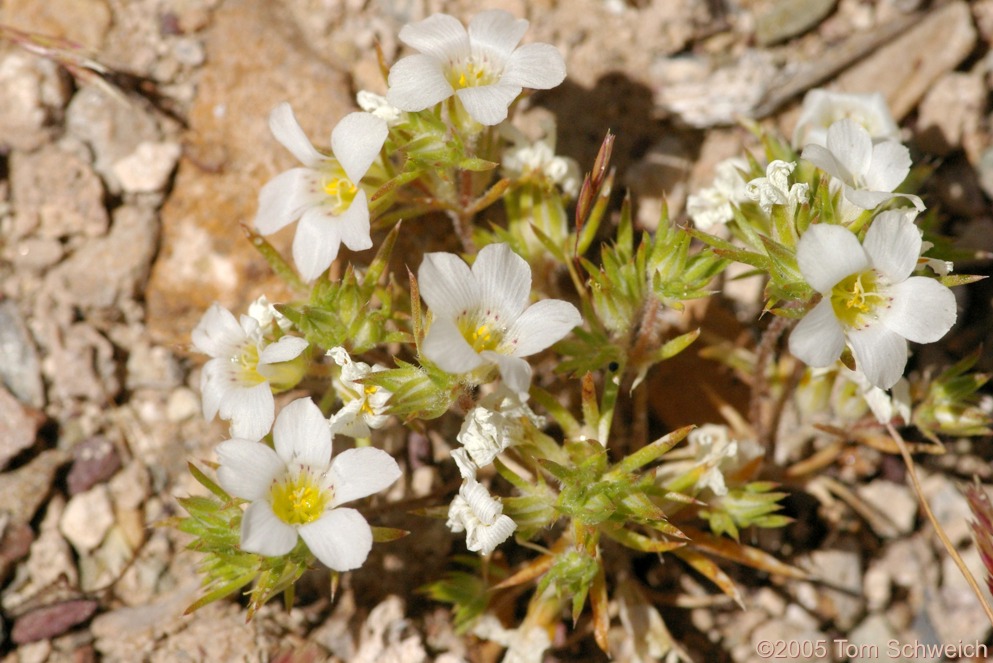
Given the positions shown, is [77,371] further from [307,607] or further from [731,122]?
[731,122]

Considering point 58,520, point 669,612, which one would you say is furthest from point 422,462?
point 58,520

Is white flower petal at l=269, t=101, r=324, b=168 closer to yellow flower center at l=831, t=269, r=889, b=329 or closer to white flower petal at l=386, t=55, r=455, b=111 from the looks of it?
white flower petal at l=386, t=55, r=455, b=111

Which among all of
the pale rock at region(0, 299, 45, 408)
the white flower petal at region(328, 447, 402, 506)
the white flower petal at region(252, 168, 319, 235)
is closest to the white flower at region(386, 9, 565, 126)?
the white flower petal at region(252, 168, 319, 235)

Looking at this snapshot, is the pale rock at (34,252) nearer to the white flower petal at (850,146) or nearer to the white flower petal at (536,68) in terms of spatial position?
the white flower petal at (536,68)

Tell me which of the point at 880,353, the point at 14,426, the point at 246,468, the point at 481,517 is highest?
the point at 880,353

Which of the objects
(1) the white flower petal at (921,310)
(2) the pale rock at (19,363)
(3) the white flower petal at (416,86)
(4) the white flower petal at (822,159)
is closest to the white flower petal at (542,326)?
(3) the white flower petal at (416,86)

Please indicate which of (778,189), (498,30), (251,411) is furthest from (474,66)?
(251,411)

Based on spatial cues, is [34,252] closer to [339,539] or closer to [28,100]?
[28,100]
